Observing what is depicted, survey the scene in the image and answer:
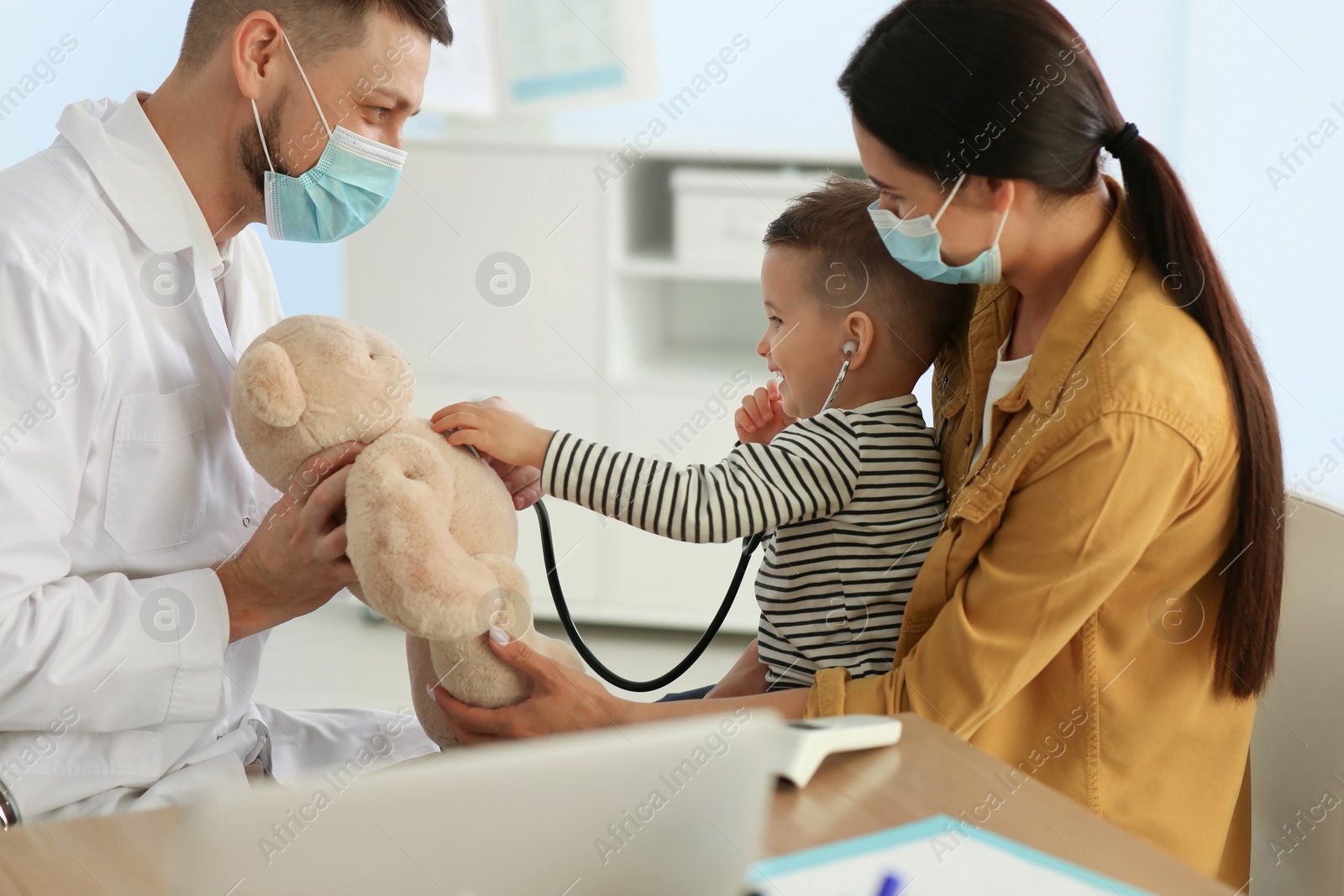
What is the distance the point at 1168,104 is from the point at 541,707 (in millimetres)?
2393

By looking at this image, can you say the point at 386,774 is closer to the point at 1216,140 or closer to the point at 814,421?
the point at 814,421

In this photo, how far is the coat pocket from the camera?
3.79 ft

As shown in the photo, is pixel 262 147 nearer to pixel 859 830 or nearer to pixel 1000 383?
pixel 1000 383

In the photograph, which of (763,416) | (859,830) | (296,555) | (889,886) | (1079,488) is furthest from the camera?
(763,416)

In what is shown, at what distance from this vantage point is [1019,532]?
107 cm

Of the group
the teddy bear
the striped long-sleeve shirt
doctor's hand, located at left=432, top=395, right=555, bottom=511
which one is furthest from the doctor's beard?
the striped long-sleeve shirt

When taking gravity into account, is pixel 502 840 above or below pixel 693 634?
above

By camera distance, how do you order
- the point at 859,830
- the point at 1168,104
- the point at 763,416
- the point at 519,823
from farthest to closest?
1. the point at 1168,104
2. the point at 763,416
3. the point at 859,830
4. the point at 519,823

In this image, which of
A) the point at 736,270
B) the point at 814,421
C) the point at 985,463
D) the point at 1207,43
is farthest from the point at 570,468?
the point at 1207,43

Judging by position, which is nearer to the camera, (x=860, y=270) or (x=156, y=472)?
(x=156, y=472)

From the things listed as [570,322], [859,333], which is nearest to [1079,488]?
[859,333]

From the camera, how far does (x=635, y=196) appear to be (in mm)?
2834

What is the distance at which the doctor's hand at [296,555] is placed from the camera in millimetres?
1115

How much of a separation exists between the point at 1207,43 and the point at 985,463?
2031 millimetres
